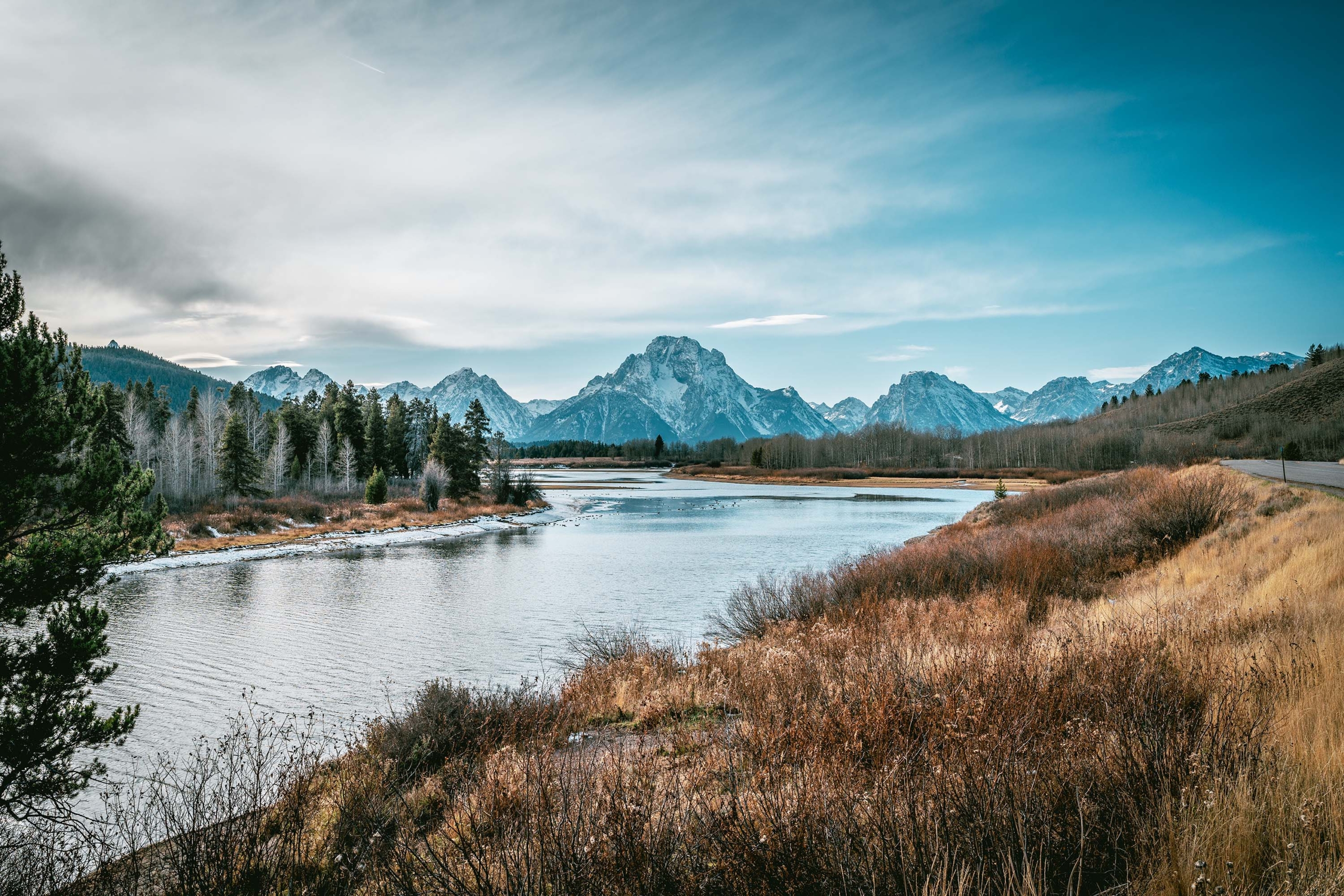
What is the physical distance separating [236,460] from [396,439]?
2724 centimetres

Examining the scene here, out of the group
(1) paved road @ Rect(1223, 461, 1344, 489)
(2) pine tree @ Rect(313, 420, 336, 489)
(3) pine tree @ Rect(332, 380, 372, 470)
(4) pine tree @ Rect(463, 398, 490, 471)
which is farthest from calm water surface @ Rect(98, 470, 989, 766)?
(3) pine tree @ Rect(332, 380, 372, 470)

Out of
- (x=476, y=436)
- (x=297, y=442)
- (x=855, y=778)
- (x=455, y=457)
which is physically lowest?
(x=855, y=778)

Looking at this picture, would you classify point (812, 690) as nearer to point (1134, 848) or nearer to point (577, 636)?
point (1134, 848)

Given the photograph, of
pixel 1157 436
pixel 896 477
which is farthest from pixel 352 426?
pixel 1157 436

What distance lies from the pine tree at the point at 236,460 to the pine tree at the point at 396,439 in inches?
922

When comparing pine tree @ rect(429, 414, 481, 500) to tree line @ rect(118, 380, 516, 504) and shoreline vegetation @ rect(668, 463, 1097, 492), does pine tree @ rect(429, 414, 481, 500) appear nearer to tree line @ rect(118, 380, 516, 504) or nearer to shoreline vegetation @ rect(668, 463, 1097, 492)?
tree line @ rect(118, 380, 516, 504)

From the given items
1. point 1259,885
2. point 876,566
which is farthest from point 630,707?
point 876,566

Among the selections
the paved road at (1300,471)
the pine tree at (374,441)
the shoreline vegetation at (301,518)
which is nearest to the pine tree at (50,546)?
the paved road at (1300,471)

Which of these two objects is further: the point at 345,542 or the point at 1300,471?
the point at 345,542

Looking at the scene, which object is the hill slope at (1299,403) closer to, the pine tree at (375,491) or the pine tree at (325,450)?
the pine tree at (375,491)

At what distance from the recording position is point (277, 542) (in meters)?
36.8

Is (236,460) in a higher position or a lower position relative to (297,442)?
lower

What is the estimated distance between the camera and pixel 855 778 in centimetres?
468

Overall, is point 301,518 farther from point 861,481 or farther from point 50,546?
point 861,481
